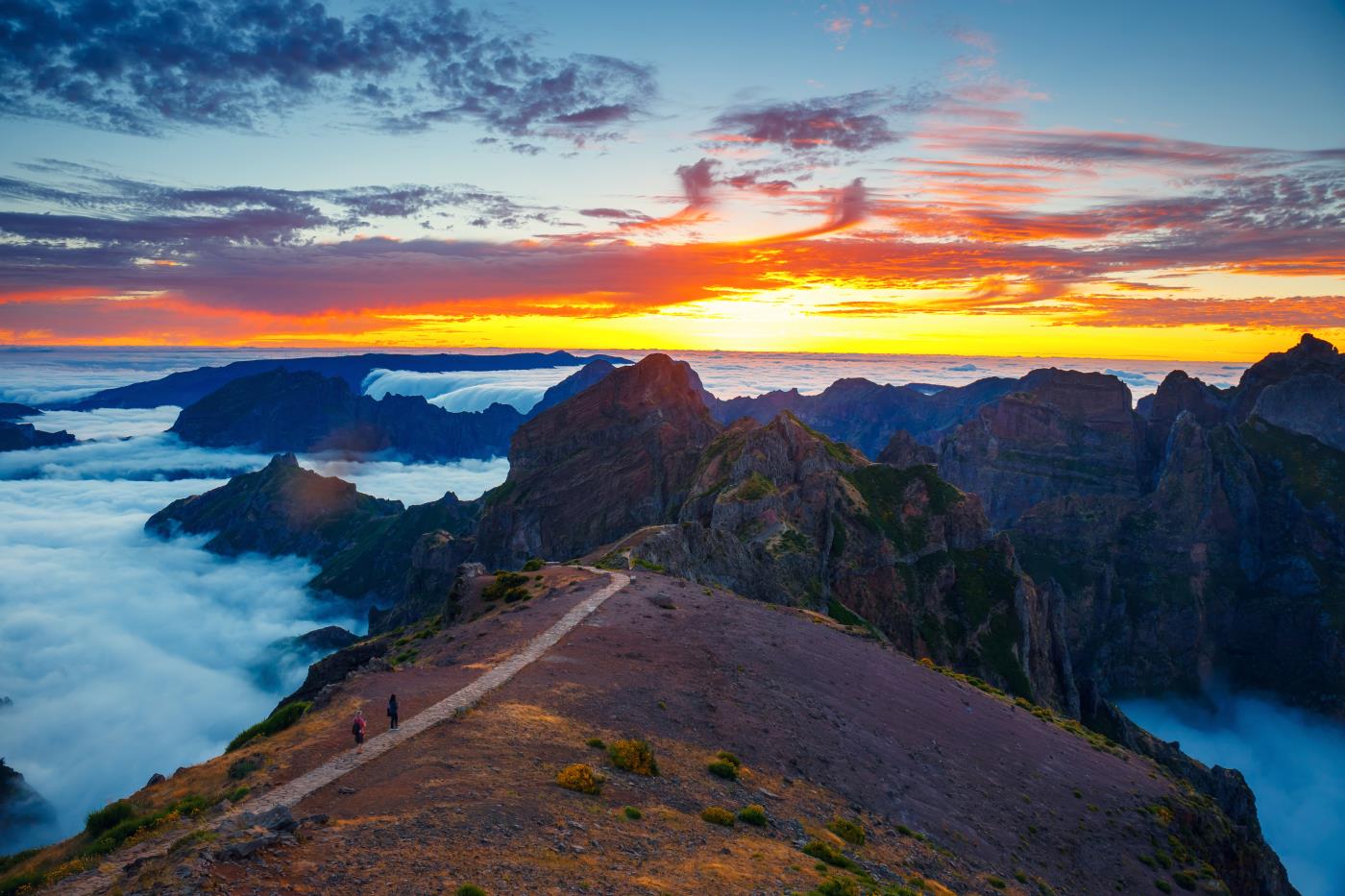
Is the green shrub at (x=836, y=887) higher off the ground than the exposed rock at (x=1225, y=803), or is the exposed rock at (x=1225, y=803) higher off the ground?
the green shrub at (x=836, y=887)

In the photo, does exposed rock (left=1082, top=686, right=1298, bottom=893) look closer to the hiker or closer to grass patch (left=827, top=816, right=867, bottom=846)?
grass patch (left=827, top=816, right=867, bottom=846)

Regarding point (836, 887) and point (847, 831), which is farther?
point (847, 831)

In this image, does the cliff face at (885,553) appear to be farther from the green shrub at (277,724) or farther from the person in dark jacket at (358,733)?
the person in dark jacket at (358,733)

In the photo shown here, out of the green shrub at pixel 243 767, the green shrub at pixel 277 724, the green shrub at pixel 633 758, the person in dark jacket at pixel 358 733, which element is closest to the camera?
the green shrub at pixel 243 767

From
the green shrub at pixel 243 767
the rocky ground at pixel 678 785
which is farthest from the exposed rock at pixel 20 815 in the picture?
the green shrub at pixel 243 767

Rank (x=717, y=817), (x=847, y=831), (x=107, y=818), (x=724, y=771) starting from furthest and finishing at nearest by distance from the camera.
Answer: (x=724, y=771), (x=847, y=831), (x=717, y=817), (x=107, y=818)

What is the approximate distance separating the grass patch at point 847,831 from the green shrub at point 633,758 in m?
8.52

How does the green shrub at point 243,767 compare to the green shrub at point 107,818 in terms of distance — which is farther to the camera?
the green shrub at point 243,767

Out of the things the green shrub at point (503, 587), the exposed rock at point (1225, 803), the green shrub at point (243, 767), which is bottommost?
the exposed rock at point (1225, 803)

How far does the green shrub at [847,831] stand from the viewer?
30.2 meters

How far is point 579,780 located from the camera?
26547 mm

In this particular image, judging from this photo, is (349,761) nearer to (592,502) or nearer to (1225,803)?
(1225,803)

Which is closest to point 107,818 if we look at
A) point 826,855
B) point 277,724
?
→ point 277,724

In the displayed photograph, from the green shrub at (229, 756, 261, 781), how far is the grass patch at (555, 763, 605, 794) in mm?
12436
